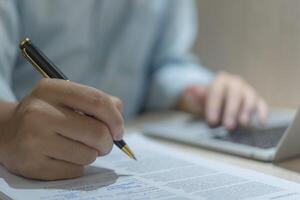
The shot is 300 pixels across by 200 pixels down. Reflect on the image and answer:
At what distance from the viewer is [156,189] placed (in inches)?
18.6

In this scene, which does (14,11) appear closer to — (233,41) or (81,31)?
(81,31)

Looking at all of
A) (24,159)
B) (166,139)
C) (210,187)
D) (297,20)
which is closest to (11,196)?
(24,159)

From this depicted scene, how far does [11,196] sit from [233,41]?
78cm

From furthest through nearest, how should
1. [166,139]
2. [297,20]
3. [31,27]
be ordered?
[297,20] → [31,27] → [166,139]

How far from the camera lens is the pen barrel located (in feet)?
1.70

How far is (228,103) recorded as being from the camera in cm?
83

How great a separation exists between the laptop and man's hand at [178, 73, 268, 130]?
0.02 metres

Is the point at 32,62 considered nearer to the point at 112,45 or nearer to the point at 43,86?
the point at 43,86

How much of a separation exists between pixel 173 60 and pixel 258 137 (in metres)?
0.44

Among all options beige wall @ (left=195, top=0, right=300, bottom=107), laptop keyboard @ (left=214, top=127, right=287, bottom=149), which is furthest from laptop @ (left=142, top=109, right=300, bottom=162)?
beige wall @ (left=195, top=0, right=300, bottom=107)

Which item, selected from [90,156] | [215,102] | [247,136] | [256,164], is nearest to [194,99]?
[215,102]

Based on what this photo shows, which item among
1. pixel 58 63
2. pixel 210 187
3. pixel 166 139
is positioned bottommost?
pixel 210 187

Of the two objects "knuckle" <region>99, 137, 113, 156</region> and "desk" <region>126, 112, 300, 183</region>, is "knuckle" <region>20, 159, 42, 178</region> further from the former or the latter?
"desk" <region>126, 112, 300, 183</region>

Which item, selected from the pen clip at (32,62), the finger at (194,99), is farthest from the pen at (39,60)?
the finger at (194,99)
